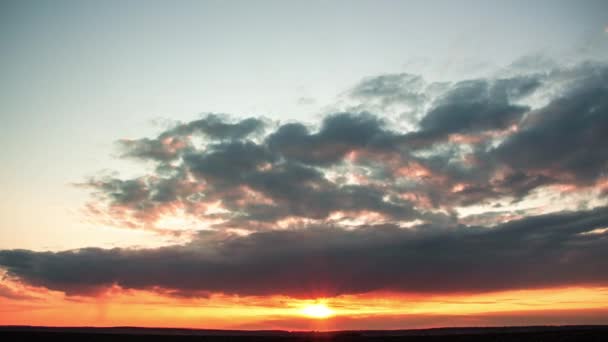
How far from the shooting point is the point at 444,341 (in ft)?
385

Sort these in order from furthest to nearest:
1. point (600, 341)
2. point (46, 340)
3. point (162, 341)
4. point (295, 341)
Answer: point (162, 341), point (46, 340), point (295, 341), point (600, 341)

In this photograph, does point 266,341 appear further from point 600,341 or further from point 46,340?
point 600,341

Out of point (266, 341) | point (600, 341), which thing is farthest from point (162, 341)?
point (600, 341)

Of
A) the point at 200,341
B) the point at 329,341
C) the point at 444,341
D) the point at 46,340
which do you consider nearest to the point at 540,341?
the point at 444,341

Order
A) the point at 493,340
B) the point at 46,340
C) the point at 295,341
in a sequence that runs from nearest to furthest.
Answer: the point at 493,340 < the point at 295,341 < the point at 46,340

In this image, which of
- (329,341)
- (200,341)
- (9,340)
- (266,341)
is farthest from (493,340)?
(9,340)

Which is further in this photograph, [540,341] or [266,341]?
[266,341]

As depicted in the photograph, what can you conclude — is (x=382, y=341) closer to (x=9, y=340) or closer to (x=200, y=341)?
(x=200, y=341)

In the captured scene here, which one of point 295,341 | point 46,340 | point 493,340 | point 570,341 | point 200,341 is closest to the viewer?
point 570,341

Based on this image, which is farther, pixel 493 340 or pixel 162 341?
pixel 162 341

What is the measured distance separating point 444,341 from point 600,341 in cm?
4002

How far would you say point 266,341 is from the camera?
118250 mm

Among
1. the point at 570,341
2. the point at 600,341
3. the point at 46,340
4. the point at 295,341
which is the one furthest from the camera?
the point at 46,340

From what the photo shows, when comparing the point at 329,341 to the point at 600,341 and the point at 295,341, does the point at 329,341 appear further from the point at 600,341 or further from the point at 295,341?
the point at 600,341
